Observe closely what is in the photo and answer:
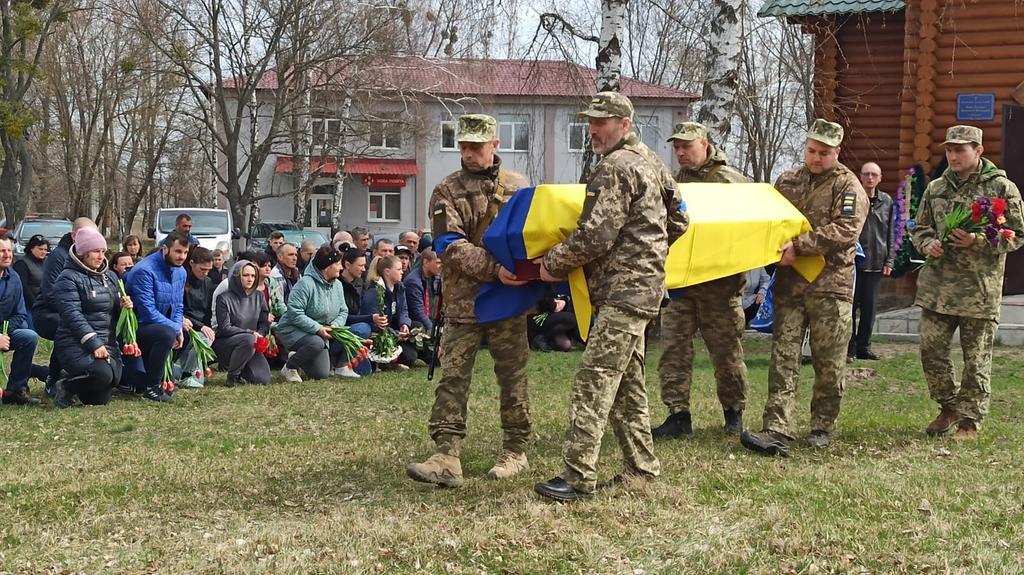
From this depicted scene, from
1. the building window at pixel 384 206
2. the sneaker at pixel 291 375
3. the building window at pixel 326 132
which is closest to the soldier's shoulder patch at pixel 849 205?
the sneaker at pixel 291 375

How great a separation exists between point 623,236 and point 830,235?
1.98 meters

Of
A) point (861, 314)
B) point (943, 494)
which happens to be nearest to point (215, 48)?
point (861, 314)

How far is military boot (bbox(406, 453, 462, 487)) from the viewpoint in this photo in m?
6.57

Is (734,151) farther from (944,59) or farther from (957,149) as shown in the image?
(957,149)

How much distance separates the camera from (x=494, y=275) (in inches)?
256

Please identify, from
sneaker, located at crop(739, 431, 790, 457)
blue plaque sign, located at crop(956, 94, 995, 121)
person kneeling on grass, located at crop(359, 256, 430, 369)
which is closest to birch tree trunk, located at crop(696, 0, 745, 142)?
blue plaque sign, located at crop(956, 94, 995, 121)

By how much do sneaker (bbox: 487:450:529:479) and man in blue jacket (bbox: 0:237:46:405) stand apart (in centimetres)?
559

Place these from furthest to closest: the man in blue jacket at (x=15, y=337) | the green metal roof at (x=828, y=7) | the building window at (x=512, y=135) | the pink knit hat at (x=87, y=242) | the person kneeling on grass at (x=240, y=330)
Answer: the building window at (x=512, y=135)
the green metal roof at (x=828, y=7)
the person kneeling on grass at (x=240, y=330)
the man in blue jacket at (x=15, y=337)
the pink knit hat at (x=87, y=242)

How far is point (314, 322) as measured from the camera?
12469 mm

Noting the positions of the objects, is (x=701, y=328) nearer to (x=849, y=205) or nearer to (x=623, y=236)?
(x=849, y=205)

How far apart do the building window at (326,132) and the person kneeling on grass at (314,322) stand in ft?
75.7

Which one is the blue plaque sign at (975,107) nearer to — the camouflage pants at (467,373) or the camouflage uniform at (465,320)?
the camouflage uniform at (465,320)

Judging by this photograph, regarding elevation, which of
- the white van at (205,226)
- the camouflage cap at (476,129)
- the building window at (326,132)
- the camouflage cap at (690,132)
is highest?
the building window at (326,132)

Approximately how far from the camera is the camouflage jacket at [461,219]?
21.8ft
